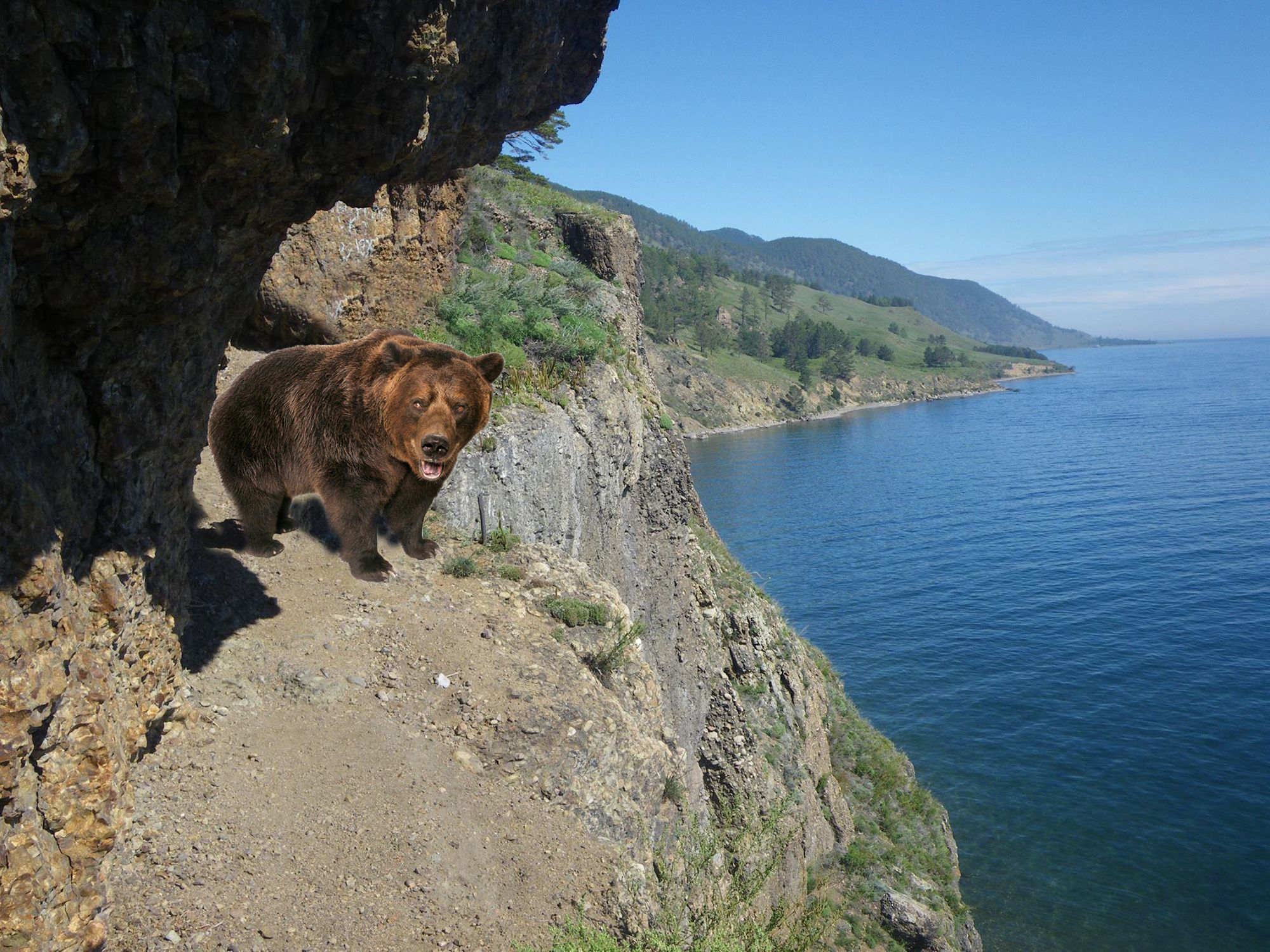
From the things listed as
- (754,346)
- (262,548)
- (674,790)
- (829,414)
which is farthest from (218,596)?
(754,346)

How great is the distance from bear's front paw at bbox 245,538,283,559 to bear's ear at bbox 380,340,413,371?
2.99m

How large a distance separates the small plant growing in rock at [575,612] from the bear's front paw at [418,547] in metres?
4.84

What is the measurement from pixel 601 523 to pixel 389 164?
39.5 ft

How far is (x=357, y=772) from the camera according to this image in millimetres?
8312

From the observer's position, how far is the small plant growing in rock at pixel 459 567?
12.1m

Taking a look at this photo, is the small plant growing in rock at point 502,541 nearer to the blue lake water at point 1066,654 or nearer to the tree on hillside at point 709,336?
the blue lake water at point 1066,654

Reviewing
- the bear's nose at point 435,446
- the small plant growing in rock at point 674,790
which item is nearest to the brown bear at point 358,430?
the bear's nose at point 435,446

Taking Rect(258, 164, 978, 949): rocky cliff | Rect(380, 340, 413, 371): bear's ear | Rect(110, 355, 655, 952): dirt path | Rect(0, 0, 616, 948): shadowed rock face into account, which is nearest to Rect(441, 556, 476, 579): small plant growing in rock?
Rect(110, 355, 655, 952): dirt path

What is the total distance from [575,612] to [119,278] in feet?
26.8

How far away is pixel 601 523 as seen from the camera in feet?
58.9

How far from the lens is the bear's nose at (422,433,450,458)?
5.61 meters

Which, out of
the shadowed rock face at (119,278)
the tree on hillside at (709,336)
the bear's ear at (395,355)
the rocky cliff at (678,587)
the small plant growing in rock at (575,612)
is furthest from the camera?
the tree on hillside at (709,336)

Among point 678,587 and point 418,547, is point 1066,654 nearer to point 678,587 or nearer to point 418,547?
point 678,587

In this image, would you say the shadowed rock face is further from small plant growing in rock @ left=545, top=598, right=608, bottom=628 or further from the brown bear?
small plant growing in rock @ left=545, top=598, right=608, bottom=628
